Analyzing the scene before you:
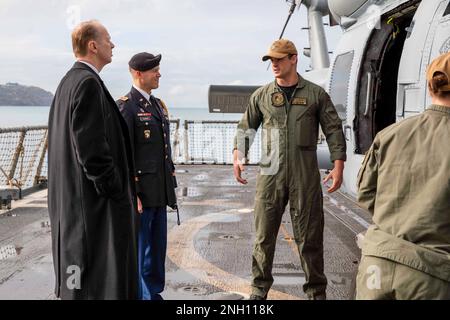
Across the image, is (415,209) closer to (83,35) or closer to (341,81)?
(83,35)

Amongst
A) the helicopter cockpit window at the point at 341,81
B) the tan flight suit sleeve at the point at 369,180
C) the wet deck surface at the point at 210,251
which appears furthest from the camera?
the helicopter cockpit window at the point at 341,81

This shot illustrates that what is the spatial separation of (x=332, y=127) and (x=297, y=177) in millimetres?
470

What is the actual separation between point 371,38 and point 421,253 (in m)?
3.37

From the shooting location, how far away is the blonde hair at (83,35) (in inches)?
111

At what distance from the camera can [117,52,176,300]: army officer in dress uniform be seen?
3682 mm

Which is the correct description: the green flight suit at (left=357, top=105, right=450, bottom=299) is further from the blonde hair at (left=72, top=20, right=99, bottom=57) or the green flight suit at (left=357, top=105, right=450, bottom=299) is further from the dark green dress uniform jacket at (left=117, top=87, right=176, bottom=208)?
the dark green dress uniform jacket at (left=117, top=87, right=176, bottom=208)

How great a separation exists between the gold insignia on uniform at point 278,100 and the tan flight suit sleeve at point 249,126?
0.57ft

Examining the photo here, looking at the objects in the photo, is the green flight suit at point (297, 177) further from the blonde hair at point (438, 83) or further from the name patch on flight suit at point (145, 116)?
the blonde hair at point (438, 83)

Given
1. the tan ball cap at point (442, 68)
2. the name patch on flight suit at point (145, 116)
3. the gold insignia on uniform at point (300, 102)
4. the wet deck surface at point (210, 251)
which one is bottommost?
the wet deck surface at point (210, 251)

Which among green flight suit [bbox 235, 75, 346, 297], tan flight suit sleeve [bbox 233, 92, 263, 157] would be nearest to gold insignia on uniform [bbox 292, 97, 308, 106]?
green flight suit [bbox 235, 75, 346, 297]

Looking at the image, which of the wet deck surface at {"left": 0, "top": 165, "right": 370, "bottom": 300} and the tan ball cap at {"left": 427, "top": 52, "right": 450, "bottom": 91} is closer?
the tan ball cap at {"left": 427, "top": 52, "right": 450, "bottom": 91}

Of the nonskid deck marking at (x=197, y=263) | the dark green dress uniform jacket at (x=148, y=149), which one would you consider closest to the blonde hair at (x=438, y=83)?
the dark green dress uniform jacket at (x=148, y=149)

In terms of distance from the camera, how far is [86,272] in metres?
2.75

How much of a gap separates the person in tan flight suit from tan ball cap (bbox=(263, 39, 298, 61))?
171 centimetres
